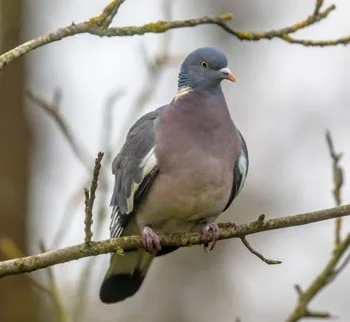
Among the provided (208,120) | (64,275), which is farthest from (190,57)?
(64,275)

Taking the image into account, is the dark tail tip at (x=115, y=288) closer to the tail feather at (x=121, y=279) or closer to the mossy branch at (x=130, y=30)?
the tail feather at (x=121, y=279)

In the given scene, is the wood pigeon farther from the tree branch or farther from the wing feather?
the tree branch

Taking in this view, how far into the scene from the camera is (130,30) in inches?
135

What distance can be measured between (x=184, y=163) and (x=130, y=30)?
0.90 meters

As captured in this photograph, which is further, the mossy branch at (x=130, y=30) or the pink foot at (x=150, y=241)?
the pink foot at (x=150, y=241)

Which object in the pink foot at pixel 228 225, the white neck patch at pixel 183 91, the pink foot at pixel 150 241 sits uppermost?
the white neck patch at pixel 183 91

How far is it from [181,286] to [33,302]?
155 inches

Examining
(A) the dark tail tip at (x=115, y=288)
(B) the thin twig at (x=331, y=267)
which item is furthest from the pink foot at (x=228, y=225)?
(A) the dark tail tip at (x=115, y=288)

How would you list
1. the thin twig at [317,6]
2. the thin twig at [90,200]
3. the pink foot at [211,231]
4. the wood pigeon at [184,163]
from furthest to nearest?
the wood pigeon at [184,163] < the pink foot at [211,231] < the thin twig at [317,6] < the thin twig at [90,200]

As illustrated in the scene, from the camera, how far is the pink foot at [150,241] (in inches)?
155

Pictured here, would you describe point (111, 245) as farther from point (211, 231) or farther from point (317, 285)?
point (317, 285)

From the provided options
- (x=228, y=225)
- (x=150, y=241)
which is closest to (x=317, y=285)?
(x=228, y=225)

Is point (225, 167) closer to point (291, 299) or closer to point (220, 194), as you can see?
point (220, 194)

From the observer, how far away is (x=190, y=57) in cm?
448
